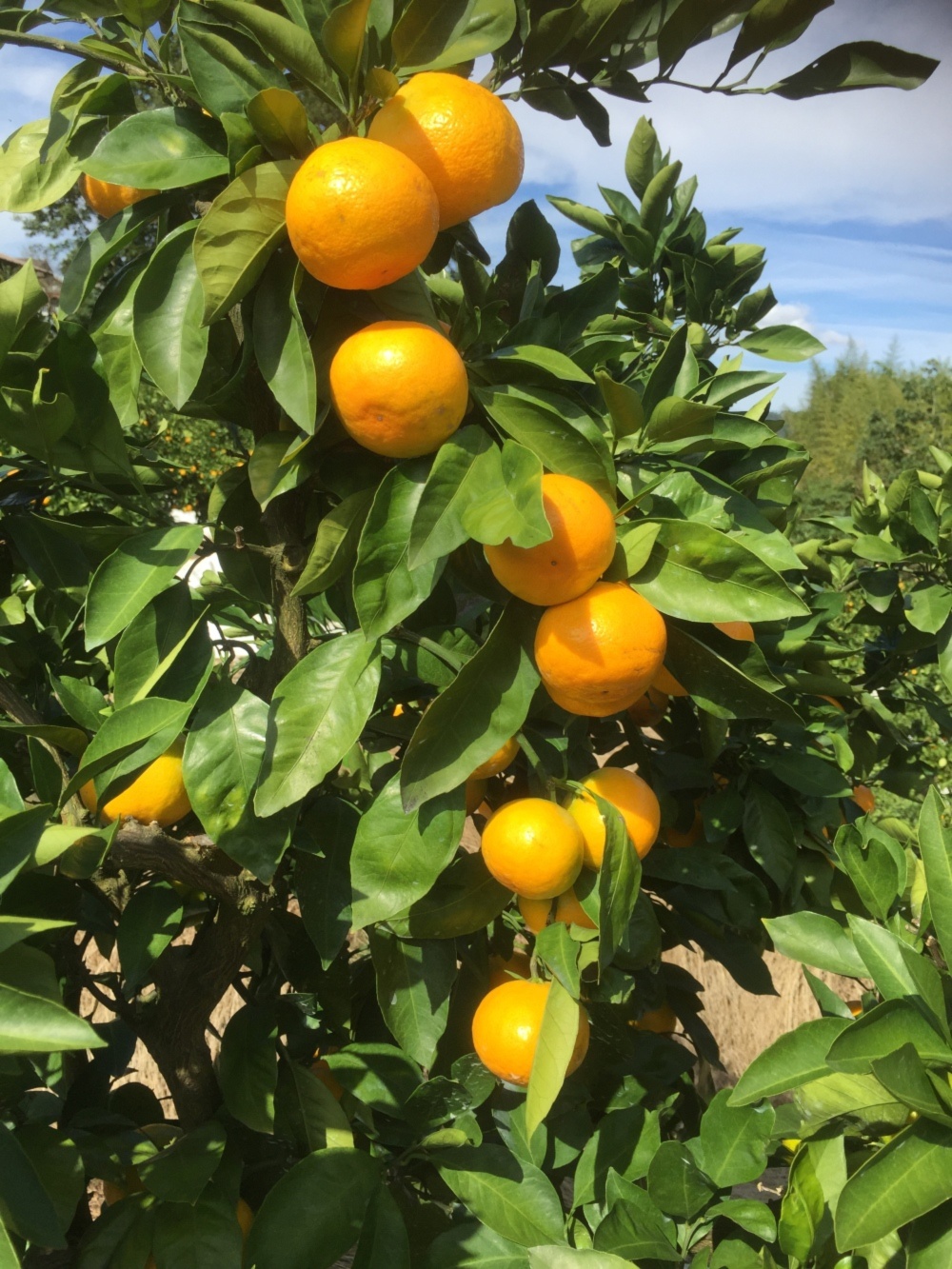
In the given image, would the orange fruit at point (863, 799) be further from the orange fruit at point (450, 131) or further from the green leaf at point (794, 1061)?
the orange fruit at point (450, 131)

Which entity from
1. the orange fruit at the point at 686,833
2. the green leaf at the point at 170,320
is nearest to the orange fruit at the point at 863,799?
the orange fruit at the point at 686,833

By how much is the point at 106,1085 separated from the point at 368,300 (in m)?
0.65

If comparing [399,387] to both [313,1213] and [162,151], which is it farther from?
[313,1213]

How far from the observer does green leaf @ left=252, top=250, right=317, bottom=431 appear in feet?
1.61

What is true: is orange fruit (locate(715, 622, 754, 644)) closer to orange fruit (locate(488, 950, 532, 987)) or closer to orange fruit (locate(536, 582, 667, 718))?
orange fruit (locate(536, 582, 667, 718))

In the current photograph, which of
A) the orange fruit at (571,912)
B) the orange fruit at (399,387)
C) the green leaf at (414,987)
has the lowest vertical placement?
the green leaf at (414,987)

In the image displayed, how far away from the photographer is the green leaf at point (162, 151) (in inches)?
19.9

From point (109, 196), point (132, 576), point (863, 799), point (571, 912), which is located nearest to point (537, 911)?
point (571, 912)

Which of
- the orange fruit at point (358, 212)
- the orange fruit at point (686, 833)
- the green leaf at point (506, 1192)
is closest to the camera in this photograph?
the orange fruit at point (358, 212)

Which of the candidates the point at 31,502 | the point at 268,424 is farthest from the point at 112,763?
the point at 31,502

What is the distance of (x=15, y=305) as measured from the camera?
57 cm

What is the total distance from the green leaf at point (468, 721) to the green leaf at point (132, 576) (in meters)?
0.18

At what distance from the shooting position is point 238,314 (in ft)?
1.89

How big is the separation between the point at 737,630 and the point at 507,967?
1.25 ft
